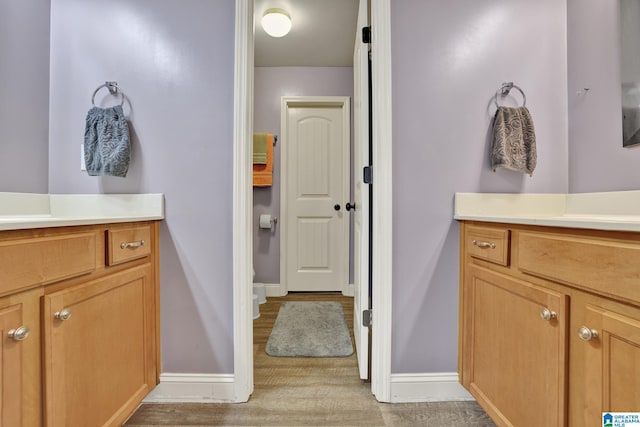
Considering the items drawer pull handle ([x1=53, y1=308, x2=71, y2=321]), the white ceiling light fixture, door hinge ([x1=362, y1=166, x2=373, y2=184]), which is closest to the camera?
drawer pull handle ([x1=53, y1=308, x2=71, y2=321])

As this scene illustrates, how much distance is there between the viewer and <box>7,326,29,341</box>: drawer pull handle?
2.31 ft

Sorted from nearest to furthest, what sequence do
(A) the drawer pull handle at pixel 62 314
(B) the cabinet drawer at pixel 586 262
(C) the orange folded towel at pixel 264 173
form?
1. (B) the cabinet drawer at pixel 586 262
2. (A) the drawer pull handle at pixel 62 314
3. (C) the orange folded towel at pixel 264 173

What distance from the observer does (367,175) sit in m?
1.49

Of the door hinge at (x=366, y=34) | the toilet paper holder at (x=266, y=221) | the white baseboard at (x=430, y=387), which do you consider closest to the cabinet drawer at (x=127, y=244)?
the white baseboard at (x=430, y=387)

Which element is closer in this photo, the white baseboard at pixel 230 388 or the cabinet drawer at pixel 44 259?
the cabinet drawer at pixel 44 259

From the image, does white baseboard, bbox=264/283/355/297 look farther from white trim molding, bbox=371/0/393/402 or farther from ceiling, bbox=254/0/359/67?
→ ceiling, bbox=254/0/359/67

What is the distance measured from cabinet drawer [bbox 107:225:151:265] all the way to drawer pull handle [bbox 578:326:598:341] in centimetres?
149

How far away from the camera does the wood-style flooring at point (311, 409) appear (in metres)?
1.27

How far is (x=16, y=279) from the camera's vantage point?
0.72m

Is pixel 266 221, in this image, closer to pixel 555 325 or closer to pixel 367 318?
pixel 367 318

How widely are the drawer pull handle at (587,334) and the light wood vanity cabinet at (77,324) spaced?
4.70 ft

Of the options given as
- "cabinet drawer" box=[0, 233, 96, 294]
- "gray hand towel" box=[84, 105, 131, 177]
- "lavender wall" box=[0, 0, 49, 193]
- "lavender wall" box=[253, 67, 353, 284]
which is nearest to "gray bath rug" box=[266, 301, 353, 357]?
"lavender wall" box=[253, 67, 353, 284]

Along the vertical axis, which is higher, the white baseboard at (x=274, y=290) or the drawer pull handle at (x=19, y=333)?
the drawer pull handle at (x=19, y=333)

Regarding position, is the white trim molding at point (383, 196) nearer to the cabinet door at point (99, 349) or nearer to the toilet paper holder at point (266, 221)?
the cabinet door at point (99, 349)
